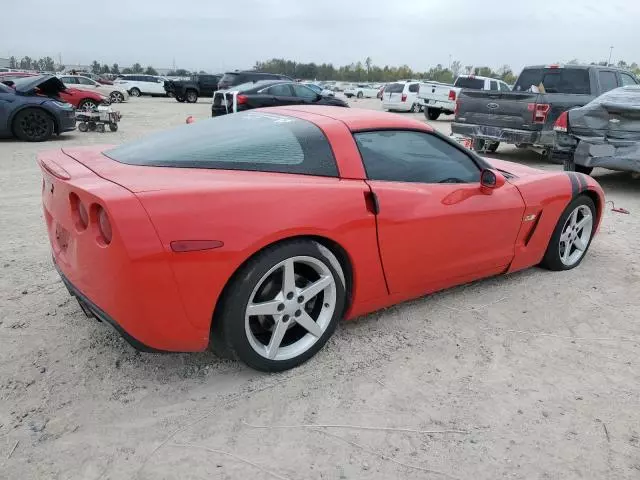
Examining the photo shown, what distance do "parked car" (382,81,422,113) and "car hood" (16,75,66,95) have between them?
51.1 ft

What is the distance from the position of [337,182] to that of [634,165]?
578 cm

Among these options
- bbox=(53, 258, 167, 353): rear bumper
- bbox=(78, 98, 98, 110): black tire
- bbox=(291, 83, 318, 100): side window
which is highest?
bbox=(291, 83, 318, 100): side window

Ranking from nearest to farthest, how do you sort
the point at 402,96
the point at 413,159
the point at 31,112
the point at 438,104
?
the point at 413,159 → the point at 31,112 → the point at 438,104 → the point at 402,96

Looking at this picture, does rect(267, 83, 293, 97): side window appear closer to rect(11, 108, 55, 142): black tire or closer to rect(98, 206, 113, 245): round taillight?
rect(11, 108, 55, 142): black tire

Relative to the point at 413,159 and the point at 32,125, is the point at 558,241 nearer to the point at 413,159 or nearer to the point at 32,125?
the point at 413,159

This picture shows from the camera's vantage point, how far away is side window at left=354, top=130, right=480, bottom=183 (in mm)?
2975

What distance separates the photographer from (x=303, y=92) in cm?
1695

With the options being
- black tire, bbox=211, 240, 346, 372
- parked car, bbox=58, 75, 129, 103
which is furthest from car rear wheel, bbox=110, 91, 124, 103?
black tire, bbox=211, 240, 346, 372

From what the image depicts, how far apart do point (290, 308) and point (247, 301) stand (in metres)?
0.29

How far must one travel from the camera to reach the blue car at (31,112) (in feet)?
34.3

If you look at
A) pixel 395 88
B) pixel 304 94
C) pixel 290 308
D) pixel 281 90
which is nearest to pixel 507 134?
pixel 290 308

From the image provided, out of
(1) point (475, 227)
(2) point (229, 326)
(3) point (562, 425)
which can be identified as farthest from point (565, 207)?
(2) point (229, 326)

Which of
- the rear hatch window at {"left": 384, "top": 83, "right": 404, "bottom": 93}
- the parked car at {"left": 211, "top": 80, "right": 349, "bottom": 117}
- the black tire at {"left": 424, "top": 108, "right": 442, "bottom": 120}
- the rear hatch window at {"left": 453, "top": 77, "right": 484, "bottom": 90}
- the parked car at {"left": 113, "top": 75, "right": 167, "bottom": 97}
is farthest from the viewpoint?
the parked car at {"left": 113, "top": 75, "right": 167, "bottom": 97}

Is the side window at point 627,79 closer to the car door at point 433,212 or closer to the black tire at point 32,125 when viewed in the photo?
the car door at point 433,212
